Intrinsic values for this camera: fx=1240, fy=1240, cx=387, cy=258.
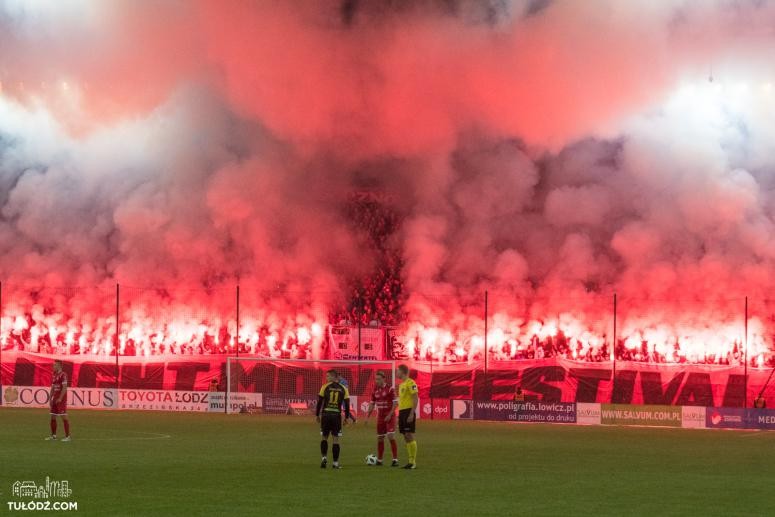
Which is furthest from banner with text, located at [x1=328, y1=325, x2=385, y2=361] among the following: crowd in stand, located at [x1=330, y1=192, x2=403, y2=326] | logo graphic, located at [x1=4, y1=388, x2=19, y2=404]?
logo graphic, located at [x1=4, y1=388, x2=19, y2=404]

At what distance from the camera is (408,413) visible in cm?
2778

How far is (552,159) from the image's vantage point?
77938mm

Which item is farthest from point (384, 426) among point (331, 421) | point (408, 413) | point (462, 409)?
point (462, 409)

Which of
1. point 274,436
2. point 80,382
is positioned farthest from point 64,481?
point 80,382

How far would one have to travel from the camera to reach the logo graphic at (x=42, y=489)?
2023 centimetres

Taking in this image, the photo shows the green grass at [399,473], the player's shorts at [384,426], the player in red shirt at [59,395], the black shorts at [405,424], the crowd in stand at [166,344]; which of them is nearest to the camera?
the green grass at [399,473]

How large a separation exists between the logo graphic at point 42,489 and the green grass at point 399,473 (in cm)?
22

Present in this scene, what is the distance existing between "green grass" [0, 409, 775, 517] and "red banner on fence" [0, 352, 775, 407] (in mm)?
13047

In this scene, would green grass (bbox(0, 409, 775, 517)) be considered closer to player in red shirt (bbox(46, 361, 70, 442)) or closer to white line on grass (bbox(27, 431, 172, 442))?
white line on grass (bbox(27, 431, 172, 442))

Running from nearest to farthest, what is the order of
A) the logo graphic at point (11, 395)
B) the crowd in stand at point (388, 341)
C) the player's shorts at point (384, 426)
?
the player's shorts at point (384, 426) → the logo graphic at point (11, 395) → the crowd in stand at point (388, 341)

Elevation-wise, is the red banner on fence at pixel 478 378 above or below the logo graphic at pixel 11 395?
above

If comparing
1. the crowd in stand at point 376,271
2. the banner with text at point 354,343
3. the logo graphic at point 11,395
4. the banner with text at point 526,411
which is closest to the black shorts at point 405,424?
the banner with text at point 526,411

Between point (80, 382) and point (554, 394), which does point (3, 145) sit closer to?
point (80, 382)

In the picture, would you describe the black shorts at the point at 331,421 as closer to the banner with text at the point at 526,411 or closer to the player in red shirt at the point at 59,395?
the player in red shirt at the point at 59,395
